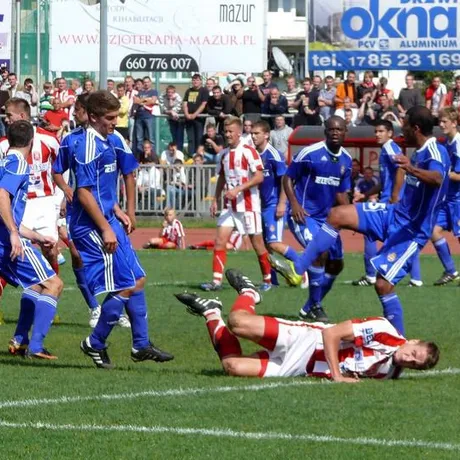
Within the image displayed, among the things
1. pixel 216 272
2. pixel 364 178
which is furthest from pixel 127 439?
pixel 364 178

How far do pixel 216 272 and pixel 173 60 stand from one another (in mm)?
15657

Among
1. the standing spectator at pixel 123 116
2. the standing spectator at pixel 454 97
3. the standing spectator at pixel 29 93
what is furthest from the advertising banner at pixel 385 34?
the standing spectator at pixel 29 93

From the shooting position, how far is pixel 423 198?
11.2 meters

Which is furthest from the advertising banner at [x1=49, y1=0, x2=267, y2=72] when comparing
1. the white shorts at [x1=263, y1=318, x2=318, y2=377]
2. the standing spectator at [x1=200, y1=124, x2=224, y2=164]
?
the white shorts at [x1=263, y1=318, x2=318, y2=377]

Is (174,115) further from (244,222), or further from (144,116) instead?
(244,222)

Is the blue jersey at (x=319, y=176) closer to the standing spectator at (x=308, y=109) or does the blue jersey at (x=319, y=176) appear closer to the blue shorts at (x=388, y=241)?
the blue shorts at (x=388, y=241)

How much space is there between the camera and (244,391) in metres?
→ 9.11

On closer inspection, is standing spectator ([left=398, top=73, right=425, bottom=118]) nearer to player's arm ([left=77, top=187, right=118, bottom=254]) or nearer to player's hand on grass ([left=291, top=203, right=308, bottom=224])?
player's hand on grass ([left=291, top=203, right=308, bottom=224])

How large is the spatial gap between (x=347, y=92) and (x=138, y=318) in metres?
19.0

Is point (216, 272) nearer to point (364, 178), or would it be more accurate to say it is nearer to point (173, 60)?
point (364, 178)

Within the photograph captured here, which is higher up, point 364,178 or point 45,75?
point 45,75

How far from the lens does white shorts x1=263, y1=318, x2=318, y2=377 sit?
941cm

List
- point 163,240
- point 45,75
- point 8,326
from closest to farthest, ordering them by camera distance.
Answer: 1. point 8,326
2. point 163,240
3. point 45,75

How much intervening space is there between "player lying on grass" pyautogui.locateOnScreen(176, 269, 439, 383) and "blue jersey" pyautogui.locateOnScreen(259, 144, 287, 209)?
24.4 feet
